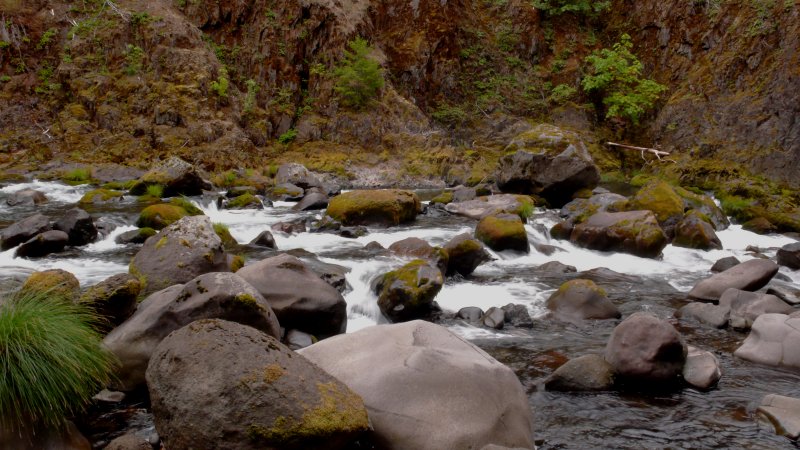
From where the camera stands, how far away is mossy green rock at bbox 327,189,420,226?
49.0ft

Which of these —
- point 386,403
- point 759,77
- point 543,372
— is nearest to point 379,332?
point 386,403

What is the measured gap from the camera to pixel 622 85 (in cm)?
3388

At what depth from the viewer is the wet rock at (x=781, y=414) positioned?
4.76m

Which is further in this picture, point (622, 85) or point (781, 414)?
point (622, 85)

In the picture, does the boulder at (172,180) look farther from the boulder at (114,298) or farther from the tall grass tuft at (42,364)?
the tall grass tuft at (42,364)

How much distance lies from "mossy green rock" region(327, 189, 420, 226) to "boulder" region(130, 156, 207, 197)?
6.85m

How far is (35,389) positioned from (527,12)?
40890mm

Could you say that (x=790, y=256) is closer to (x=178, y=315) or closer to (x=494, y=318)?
(x=494, y=318)

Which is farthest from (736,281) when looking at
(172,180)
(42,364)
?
(172,180)

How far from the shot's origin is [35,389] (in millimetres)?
3857

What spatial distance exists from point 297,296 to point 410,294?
194 centimetres

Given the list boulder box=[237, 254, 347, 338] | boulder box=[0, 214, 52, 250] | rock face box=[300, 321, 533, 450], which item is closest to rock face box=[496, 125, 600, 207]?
boulder box=[237, 254, 347, 338]

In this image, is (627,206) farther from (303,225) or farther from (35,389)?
(35,389)

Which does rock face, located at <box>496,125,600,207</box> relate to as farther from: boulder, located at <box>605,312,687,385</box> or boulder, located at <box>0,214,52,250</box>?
boulder, located at <box>0,214,52,250</box>
